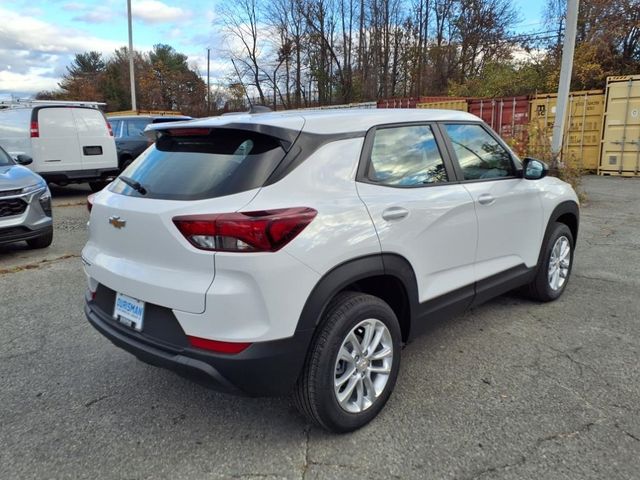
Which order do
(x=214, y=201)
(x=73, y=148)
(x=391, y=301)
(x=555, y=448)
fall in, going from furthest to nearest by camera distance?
(x=73, y=148)
(x=391, y=301)
(x=555, y=448)
(x=214, y=201)

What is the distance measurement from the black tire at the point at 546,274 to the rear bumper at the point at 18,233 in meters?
5.81

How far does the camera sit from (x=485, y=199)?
3420mm

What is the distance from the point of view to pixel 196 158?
263cm

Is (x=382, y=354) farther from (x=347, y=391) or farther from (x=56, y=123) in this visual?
(x=56, y=123)

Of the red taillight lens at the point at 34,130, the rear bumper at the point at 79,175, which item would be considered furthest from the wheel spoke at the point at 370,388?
the red taillight lens at the point at 34,130

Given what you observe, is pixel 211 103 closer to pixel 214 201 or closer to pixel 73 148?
pixel 73 148

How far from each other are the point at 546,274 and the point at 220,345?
3158 mm

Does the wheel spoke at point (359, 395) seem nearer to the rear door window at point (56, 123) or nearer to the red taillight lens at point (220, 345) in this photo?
the red taillight lens at point (220, 345)

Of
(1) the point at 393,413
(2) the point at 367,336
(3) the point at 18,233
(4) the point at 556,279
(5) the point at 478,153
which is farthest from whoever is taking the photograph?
(3) the point at 18,233

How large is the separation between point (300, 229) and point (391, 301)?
0.93 meters

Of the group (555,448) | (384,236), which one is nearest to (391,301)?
A: (384,236)

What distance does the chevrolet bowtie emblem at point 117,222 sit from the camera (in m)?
2.58

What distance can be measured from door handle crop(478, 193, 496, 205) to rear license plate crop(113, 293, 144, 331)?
2.24 metres

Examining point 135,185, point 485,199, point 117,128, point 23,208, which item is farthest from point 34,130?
point 485,199
